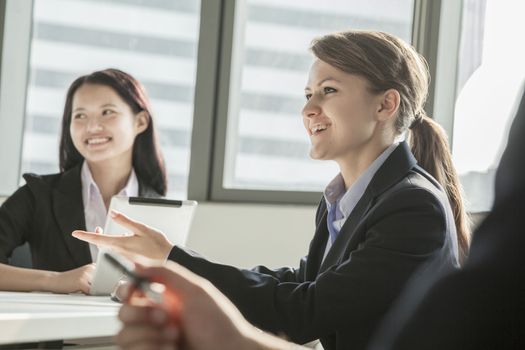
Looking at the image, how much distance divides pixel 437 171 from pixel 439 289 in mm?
1723

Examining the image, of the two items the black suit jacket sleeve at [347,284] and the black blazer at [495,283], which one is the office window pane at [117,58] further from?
the black blazer at [495,283]

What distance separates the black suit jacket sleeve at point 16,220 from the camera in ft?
9.43

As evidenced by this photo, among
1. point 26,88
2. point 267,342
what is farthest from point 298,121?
point 267,342

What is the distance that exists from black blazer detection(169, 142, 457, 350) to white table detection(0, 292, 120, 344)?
33 cm

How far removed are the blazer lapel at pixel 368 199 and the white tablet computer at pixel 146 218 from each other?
2.02 feet

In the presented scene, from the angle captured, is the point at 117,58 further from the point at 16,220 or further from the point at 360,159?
the point at 360,159

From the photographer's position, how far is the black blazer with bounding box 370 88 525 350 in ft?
1.69

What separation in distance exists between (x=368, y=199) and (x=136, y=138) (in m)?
1.63

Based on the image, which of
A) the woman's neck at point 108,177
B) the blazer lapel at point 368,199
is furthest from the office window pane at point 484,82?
the blazer lapel at point 368,199

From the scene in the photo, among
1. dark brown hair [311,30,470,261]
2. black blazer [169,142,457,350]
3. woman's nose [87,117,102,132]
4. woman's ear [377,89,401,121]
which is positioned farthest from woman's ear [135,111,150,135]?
black blazer [169,142,457,350]

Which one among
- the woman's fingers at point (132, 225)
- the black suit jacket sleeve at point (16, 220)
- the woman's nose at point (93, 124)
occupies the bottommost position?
the black suit jacket sleeve at point (16, 220)

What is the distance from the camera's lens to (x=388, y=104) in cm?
216

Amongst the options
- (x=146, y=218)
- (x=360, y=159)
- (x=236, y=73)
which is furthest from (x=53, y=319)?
(x=236, y=73)

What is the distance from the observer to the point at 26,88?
13.0ft
